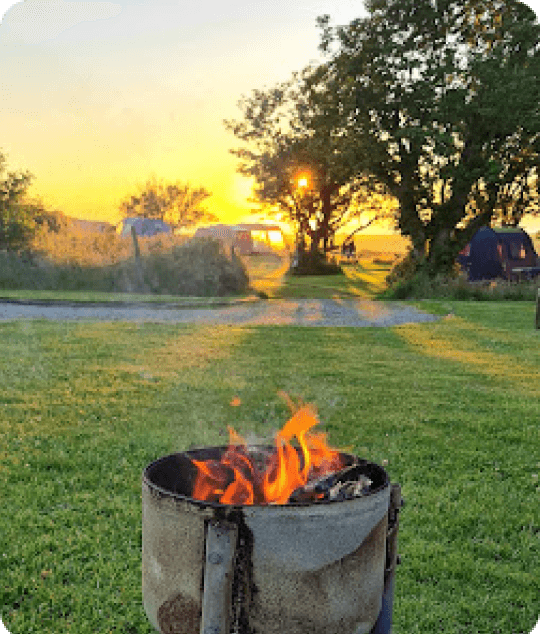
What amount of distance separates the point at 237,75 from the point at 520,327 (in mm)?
9673

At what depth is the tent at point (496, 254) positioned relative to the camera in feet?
73.2

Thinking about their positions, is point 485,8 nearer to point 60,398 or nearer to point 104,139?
point 60,398

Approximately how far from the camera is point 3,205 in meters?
8.43

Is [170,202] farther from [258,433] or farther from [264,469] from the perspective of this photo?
[258,433]

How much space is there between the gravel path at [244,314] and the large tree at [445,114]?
2.41 metres

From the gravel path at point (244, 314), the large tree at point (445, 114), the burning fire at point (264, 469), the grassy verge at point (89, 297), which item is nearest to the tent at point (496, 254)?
Answer: the large tree at point (445, 114)

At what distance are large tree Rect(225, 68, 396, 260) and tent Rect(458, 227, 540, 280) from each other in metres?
18.4

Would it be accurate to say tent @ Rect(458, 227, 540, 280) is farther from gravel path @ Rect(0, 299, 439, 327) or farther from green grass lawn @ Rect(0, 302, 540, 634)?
green grass lawn @ Rect(0, 302, 540, 634)

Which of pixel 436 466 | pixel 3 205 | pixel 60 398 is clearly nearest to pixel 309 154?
pixel 436 466

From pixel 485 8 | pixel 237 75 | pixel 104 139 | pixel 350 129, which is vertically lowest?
pixel 104 139

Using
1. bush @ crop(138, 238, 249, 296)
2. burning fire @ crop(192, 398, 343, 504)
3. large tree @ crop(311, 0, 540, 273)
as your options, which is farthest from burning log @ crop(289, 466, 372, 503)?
bush @ crop(138, 238, 249, 296)

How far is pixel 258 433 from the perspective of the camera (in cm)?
475

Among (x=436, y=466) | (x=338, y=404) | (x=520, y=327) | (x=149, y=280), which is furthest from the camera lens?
(x=149, y=280)

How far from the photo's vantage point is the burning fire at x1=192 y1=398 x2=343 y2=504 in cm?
214
